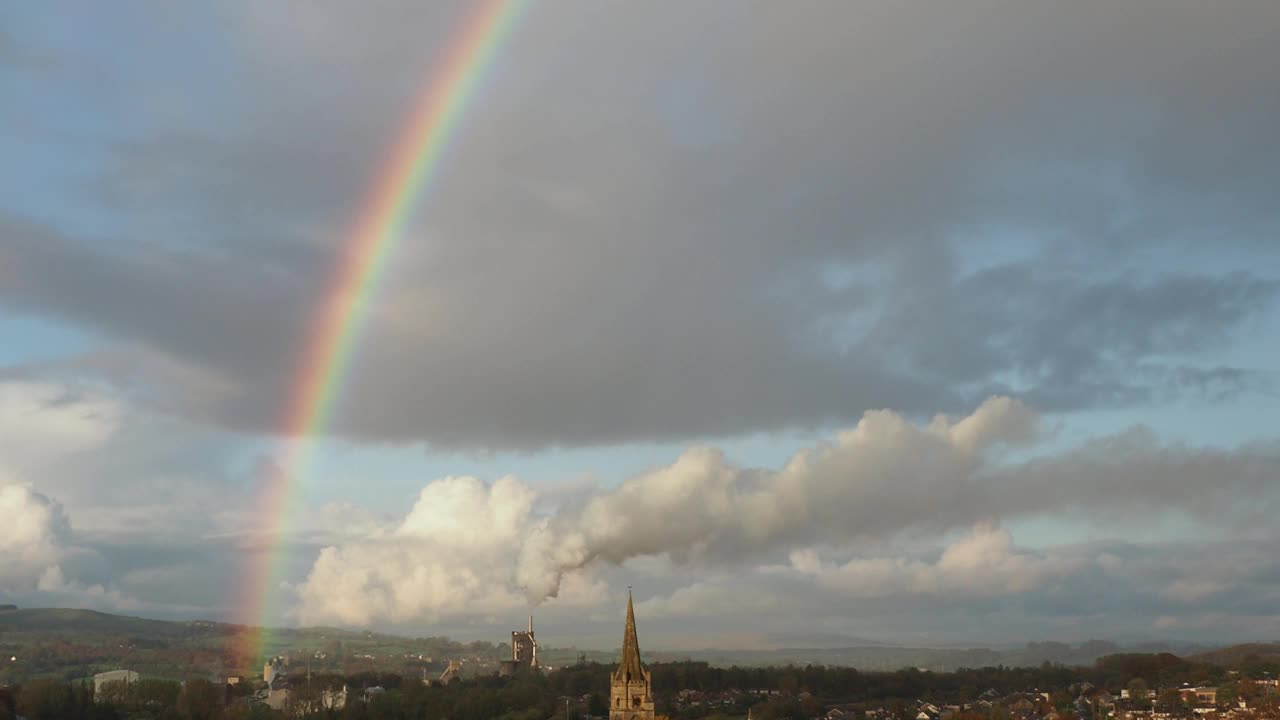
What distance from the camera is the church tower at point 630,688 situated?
145m

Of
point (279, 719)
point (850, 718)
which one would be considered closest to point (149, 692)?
point (279, 719)

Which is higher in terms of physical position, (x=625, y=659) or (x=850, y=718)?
(x=625, y=659)

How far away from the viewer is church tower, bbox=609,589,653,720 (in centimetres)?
14538

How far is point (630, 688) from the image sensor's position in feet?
477

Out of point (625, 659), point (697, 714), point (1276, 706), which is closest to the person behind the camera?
point (625, 659)

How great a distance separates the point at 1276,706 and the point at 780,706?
6578cm

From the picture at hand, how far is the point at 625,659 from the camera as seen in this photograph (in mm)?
147125

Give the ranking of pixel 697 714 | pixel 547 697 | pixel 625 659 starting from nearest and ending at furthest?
pixel 625 659 → pixel 697 714 → pixel 547 697

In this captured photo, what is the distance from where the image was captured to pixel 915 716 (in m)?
194

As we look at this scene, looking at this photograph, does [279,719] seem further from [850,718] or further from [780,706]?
[850,718]

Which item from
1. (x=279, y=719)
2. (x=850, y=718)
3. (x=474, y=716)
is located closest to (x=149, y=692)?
(x=279, y=719)

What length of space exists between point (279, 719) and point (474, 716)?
27265 mm

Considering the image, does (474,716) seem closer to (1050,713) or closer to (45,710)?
(45,710)

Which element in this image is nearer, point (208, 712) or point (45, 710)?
point (45, 710)
